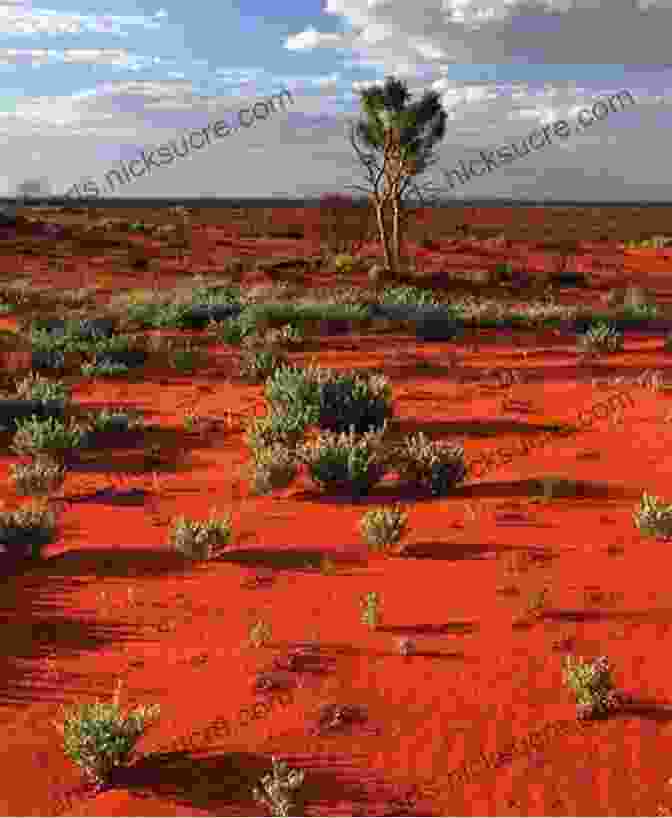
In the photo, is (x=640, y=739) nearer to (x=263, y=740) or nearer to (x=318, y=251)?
(x=263, y=740)

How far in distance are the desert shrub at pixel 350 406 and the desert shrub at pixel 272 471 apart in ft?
5.10

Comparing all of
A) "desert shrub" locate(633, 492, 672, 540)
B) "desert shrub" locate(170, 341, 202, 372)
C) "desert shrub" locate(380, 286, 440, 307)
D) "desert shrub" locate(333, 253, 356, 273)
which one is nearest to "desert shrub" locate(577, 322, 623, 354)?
"desert shrub" locate(380, 286, 440, 307)

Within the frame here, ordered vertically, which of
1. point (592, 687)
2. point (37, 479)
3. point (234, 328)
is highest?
point (234, 328)

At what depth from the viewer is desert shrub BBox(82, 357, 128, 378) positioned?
14.5m

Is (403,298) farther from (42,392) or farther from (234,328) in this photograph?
(42,392)

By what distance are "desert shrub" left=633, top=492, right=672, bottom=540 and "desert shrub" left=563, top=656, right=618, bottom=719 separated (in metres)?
2.35

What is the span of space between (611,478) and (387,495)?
2.18m

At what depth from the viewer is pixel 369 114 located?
29375mm

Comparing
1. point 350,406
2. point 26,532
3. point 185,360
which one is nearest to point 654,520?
point 350,406

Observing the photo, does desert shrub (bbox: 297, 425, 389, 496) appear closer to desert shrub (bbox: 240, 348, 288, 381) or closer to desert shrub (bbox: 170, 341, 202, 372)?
desert shrub (bbox: 240, 348, 288, 381)

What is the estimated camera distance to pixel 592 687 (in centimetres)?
→ 470

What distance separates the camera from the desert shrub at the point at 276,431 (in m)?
9.45

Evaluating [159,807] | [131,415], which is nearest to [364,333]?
[131,415]

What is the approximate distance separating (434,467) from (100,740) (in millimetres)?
4722
